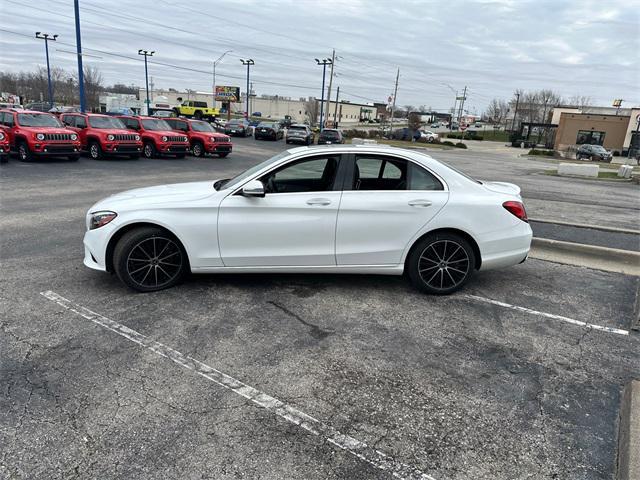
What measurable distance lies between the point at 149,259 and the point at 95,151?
53.2 ft

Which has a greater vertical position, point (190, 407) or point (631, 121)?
point (631, 121)

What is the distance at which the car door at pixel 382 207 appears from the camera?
4.80 metres

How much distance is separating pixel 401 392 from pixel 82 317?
300cm

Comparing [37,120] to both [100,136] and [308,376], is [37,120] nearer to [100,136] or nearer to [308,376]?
[100,136]

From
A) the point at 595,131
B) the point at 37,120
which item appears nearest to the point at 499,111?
the point at 595,131

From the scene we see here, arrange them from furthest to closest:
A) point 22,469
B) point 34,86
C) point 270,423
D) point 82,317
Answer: point 34,86 < point 82,317 < point 270,423 < point 22,469

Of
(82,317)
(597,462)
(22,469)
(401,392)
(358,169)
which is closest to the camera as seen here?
(22,469)

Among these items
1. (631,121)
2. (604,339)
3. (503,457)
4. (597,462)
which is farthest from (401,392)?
(631,121)

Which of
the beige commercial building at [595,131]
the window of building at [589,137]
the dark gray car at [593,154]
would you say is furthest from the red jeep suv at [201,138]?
the window of building at [589,137]

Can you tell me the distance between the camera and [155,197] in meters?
4.88

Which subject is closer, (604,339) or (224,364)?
(224,364)

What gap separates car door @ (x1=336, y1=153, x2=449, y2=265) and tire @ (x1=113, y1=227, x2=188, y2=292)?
175 centimetres

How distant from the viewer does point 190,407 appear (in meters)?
3.02

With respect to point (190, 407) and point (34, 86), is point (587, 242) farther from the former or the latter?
point (34, 86)
